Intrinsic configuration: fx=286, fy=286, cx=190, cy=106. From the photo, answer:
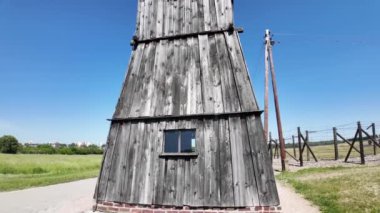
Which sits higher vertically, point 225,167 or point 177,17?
point 177,17

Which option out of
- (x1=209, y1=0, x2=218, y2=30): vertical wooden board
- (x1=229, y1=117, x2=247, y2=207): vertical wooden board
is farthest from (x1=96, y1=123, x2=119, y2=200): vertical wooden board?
(x1=209, y1=0, x2=218, y2=30): vertical wooden board

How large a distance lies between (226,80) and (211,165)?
2977 millimetres

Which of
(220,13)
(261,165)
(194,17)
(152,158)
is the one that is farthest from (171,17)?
(261,165)

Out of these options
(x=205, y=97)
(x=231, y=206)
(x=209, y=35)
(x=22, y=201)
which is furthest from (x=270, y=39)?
(x=22, y=201)

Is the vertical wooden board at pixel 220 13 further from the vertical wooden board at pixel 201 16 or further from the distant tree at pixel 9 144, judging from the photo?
the distant tree at pixel 9 144

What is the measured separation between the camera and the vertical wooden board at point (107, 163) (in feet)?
32.8

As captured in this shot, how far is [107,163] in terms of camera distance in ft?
33.6

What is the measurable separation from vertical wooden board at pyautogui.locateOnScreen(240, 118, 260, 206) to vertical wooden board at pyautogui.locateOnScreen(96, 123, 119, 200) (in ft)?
15.1

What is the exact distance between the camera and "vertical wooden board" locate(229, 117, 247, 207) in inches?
341

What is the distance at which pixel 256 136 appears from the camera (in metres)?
9.05

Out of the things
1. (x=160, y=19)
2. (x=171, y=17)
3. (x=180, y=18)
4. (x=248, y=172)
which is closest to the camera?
(x=248, y=172)

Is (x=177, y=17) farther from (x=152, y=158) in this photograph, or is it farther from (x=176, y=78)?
(x=152, y=158)

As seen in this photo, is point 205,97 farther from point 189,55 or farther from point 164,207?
point 164,207

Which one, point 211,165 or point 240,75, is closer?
point 211,165
